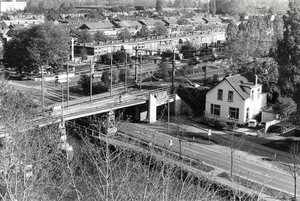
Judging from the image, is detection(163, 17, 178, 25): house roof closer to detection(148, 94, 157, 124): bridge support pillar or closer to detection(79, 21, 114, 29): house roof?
detection(79, 21, 114, 29): house roof

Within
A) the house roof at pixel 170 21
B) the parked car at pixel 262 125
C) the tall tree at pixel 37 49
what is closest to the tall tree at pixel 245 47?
the parked car at pixel 262 125

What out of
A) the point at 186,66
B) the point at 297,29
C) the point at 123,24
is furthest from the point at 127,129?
the point at 123,24

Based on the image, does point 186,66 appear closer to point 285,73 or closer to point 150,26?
point 285,73

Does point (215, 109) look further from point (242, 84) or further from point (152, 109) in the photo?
point (152, 109)

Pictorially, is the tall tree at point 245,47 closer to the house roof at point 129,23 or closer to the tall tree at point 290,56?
the tall tree at point 290,56

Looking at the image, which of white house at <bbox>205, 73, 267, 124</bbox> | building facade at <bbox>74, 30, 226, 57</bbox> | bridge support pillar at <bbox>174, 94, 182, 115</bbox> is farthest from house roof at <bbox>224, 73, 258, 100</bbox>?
building facade at <bbox>74, 30, 226, 57</bbox>
